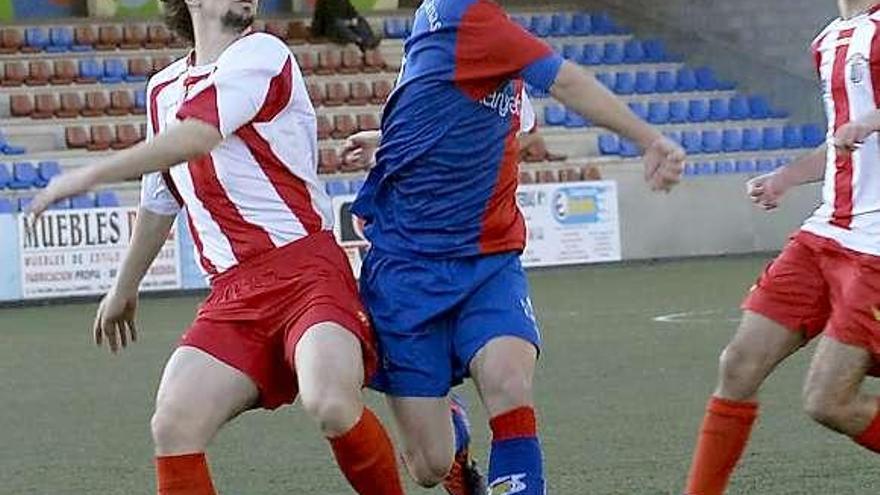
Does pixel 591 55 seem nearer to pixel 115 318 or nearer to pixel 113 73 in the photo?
pixel 113 73

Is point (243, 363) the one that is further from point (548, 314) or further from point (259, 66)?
point (548, 314)

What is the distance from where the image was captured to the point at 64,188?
466 centimetres

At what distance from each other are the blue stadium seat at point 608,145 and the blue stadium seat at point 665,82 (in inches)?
79.8

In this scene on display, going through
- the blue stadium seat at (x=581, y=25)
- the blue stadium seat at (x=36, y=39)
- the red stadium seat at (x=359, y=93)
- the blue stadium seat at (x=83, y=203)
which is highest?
the blue stadium seat at (x=36, y=39)

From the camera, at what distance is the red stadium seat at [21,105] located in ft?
74.4

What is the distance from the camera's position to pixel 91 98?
75.7 feet

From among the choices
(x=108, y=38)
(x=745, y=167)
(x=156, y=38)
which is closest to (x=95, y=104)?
(x=108, y=38)

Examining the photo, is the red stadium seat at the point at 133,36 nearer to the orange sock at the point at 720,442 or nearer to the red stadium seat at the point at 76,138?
the red stadium seat at the point at 76,138

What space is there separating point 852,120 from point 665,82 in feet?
66.3

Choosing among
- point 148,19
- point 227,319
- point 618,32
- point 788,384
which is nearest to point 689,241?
point 618,32

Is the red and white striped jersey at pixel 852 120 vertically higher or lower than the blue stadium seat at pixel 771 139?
higher

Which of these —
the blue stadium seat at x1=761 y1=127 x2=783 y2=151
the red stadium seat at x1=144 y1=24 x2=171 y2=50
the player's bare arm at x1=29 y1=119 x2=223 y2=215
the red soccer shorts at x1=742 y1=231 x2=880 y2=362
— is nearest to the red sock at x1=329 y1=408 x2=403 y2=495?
the player's bare arm at x1=29 y1=119 x2=223 y2=215

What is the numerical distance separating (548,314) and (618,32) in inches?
501

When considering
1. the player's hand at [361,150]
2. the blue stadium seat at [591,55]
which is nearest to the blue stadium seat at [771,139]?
the blue stadium seat at [591,55]
